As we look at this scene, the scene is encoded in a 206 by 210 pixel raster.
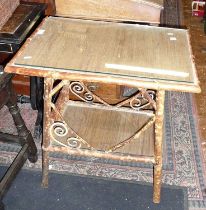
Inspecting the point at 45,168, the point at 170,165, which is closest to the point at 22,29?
the point at 45,168

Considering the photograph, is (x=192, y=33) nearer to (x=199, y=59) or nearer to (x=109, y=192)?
(x=199, y=59)

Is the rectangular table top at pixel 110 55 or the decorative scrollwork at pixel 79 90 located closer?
the rectangular table top at pixel 110 55

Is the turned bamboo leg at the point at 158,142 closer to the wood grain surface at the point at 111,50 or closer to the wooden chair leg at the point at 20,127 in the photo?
the wood grain surface at the point at 111,50

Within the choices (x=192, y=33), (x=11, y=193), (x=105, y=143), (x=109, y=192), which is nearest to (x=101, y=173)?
(x=109, y=192)

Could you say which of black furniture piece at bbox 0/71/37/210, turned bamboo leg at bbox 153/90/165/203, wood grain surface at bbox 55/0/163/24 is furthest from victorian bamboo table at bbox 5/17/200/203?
wood grain surface at bbox 55/0/163/24

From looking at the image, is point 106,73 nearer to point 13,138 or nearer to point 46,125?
point 46,125

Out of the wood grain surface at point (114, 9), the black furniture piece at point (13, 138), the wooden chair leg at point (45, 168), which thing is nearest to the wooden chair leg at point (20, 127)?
the black furniture piece at point (13, 138)

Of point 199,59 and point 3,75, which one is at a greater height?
point 3,75

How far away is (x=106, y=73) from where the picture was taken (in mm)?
1309

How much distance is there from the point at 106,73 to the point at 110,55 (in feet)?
0.49

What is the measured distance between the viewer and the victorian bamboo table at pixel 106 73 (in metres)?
1.31

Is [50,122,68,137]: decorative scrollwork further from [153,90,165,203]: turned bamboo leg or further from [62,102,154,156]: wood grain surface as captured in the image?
[153,90,165,203]: turned bamboo leg

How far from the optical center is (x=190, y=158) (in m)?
2.05

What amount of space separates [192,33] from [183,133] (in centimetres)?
156
